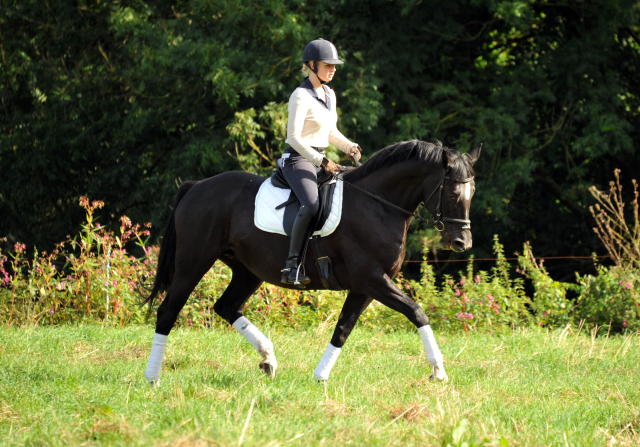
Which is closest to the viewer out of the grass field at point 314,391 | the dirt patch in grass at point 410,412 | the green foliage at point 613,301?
the grass field at point 314,391

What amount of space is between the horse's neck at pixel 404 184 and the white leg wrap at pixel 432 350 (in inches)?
39.5

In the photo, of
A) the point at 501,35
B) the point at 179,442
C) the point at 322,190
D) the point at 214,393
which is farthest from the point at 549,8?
the point at 179,442

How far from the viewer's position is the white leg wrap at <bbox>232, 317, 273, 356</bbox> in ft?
19.2

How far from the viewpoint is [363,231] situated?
17.7 feet

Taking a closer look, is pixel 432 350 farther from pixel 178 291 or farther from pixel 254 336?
pixel 178 291

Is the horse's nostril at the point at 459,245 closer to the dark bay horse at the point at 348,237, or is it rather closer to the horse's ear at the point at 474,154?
the dark bay horse at the point at 348,237

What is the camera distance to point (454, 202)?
17.1ft

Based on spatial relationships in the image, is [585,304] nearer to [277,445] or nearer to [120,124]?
[277,445]

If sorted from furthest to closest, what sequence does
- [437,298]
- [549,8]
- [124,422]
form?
[549,8] → [437,298] → [124,422]

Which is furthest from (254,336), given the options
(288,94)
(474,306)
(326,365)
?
(288,94)

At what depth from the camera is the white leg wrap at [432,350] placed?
5.29 meters

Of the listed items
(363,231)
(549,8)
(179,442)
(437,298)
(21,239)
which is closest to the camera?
(179,442)

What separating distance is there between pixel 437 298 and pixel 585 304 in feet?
6.69

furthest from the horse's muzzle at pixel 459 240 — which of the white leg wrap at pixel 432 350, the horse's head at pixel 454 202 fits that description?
the white leg wrap at pixel 432 350
